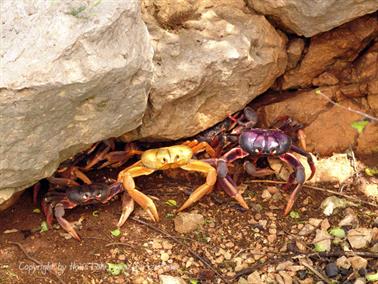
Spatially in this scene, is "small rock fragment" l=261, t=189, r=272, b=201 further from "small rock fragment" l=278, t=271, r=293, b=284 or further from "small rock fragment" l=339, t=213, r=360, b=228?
"small rock fragment" l=278, t=271, r=293, b=284

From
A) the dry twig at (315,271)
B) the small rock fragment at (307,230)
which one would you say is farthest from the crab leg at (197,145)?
the dry twig at (315,271)

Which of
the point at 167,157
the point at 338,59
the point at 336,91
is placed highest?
the point at 338,59

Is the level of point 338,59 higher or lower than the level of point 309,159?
higher

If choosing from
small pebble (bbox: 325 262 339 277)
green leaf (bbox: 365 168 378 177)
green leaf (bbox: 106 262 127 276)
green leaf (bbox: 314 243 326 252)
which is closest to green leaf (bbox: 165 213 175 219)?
green leaf (bbox: 106 262 127 276)

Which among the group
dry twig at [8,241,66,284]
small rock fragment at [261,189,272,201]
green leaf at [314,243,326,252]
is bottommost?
dry twig at [8,241,66,284]

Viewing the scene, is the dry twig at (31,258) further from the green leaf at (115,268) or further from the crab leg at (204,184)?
the crab leg at (204,184)

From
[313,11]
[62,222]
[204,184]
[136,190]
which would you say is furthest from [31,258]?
[313,11]

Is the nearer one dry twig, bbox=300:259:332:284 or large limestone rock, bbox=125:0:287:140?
dry twig, bbox=300:259:332:284

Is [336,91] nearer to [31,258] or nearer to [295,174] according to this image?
[295,174]
